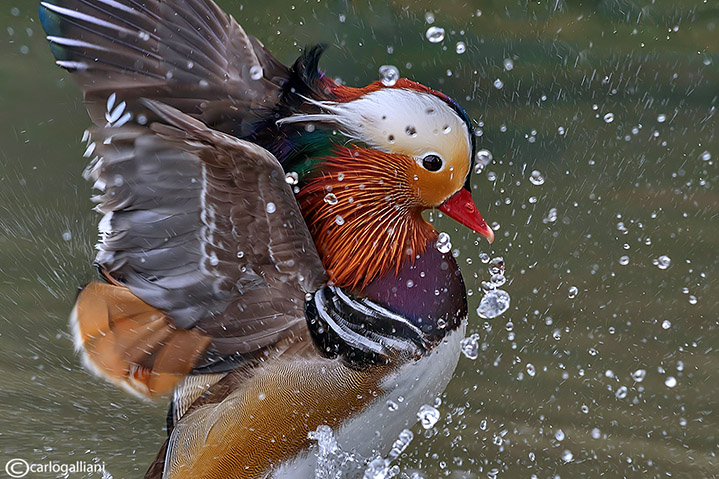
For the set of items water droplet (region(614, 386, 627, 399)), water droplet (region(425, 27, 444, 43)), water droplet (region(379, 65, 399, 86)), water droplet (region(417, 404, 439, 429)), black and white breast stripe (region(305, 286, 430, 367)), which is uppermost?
water droplet (region(379, 65, 399, 86))

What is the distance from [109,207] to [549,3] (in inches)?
50.0

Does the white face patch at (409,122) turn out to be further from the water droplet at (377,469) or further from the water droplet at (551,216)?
the water droplet at (551,216)

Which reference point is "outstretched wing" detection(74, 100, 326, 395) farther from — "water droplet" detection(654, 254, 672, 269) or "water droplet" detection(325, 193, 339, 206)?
"water droplet" detection(654, 254, 672, 269)

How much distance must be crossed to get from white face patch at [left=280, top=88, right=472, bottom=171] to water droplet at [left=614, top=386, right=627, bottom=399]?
0.71 meters

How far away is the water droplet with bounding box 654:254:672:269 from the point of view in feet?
5.78

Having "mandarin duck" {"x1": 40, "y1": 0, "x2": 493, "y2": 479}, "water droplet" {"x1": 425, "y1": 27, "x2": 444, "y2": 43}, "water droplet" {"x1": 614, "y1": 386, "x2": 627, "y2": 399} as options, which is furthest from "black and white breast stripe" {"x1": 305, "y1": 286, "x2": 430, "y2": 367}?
"water droplet" {"x1": 614, "y1": 386, "x2": 627, "y2": 399}

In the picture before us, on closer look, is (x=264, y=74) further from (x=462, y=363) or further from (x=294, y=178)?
(x=462, y=363)

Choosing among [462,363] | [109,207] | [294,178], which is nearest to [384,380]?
[294,178]

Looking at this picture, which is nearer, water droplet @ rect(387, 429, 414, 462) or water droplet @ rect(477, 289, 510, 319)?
water droplet @ rect(387, 429, 414, 462)

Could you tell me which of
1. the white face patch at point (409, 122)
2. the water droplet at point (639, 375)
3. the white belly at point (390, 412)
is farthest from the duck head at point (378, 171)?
the water droplet at point (639, 375)

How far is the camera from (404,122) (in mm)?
1001

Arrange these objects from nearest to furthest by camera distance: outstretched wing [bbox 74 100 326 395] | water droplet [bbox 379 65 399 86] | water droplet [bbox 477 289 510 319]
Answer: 1. outstretched wing [bbox 74 100 326 395]
2. water droplet [bbox 379 65 399 86]
3. water droplet [bbox 477 289 510 319]

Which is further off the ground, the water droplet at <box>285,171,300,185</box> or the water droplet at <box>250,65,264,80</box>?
the water droplet at <box>250,65,264,80</box>

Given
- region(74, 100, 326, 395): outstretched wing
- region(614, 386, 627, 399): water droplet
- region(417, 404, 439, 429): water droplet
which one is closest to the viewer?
region(74, 100, 326, 395): outstretched wing
